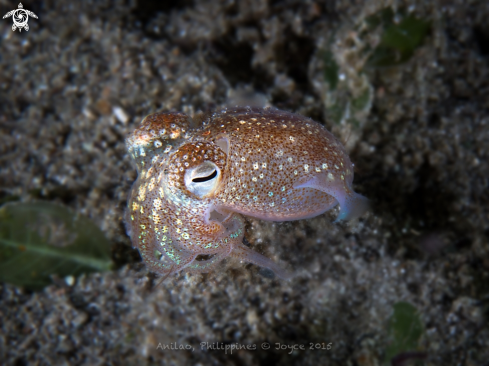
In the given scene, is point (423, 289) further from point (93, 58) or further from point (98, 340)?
point (93, 58)

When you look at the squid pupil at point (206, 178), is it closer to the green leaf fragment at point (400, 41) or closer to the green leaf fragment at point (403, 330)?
the green leaf fragment at point (403, 330)

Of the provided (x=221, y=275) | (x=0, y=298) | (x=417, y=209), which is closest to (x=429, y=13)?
(x=417, y=209)

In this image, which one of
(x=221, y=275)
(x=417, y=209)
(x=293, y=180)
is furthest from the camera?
(x=417, y=209)

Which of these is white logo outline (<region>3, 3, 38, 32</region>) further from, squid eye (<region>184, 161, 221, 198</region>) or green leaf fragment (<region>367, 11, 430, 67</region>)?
green leaf fragment (<region>367, 11, 430, 67</region>)

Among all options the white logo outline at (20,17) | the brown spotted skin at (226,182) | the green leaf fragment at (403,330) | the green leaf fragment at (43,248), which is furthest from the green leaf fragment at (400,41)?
the white logo outline at (20,17)

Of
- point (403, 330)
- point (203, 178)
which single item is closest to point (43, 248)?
point (203, 178)

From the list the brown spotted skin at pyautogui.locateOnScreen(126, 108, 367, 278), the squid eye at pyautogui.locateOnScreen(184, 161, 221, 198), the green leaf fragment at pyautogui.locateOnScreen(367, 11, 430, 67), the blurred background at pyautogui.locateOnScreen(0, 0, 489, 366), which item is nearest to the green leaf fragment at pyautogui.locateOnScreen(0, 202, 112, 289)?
the blurred background at pyautogui.locateOnScreen(0, 0, 489, 366)

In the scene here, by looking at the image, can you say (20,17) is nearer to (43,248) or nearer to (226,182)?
(43,248)
